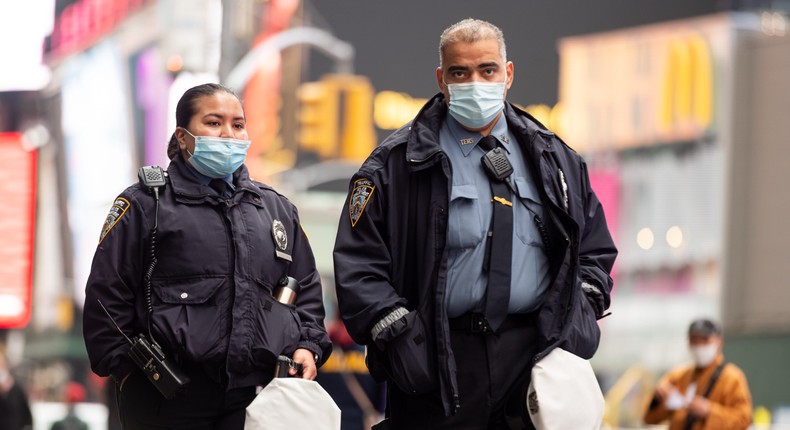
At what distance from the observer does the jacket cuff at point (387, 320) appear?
4559mm

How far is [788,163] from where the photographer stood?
27.5 metres

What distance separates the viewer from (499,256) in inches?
182

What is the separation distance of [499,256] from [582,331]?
427 mm

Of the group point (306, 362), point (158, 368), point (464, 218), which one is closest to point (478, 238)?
point (464, 218)

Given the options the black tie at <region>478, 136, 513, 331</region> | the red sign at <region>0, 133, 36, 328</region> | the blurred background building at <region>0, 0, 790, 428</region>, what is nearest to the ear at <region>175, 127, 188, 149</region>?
the black tie at <region>478, 136, 513, 331</region>

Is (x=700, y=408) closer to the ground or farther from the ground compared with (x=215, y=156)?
closer to the ground

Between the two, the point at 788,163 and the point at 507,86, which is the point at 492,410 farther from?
the point at 788,163

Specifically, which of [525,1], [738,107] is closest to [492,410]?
[525,1]

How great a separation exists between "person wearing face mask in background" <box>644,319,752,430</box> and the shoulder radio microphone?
5923 millimetres

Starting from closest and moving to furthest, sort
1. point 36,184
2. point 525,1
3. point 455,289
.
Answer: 1. point 455,289
2. point 36,184
3. point 525,1

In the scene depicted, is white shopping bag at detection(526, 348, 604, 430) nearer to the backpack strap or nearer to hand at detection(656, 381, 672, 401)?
the backpack strap

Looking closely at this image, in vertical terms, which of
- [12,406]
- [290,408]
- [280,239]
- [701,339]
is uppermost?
[280,239]

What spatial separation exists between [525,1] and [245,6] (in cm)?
679

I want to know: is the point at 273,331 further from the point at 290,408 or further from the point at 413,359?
the point at 413,359
